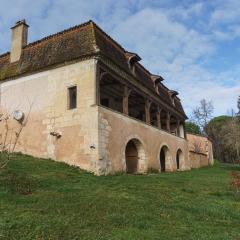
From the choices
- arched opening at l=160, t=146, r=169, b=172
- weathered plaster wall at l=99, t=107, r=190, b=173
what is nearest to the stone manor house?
weathered plaster wall at l=99, t=107, r=190, b=173

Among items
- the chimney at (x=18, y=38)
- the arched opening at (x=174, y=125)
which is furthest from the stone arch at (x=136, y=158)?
the arched opening at (x=174, y=125)

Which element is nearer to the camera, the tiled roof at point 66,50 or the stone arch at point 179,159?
the tiled roof at point 66,50

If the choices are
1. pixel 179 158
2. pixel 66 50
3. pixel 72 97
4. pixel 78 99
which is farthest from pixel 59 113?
pixel 179 158

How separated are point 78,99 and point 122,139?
3.36 metres

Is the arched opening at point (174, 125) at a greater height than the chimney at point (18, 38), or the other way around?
the chimney at point (18, 38)

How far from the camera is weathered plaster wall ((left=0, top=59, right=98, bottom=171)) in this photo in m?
18.3

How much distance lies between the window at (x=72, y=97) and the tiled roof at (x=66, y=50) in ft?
5.31

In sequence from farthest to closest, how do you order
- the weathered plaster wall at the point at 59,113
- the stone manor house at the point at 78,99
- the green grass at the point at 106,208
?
1. the stone manor house at the point at 78,99
2. the weathered plaster wall at the point at 59,113
3. the green grass at the point at 106,208

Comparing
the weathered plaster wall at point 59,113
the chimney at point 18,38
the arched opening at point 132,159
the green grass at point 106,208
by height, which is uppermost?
the chimney at point 18,38

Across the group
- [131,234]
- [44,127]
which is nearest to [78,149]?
[44,127]

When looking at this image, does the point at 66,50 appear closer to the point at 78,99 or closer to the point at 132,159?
the point at 78,99

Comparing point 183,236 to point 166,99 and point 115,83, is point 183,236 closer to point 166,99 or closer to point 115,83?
point 115,83

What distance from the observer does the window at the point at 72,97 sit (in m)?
19.9

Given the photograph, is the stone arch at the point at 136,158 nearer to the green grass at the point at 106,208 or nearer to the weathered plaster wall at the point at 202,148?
the green grass at the point at 106,208
